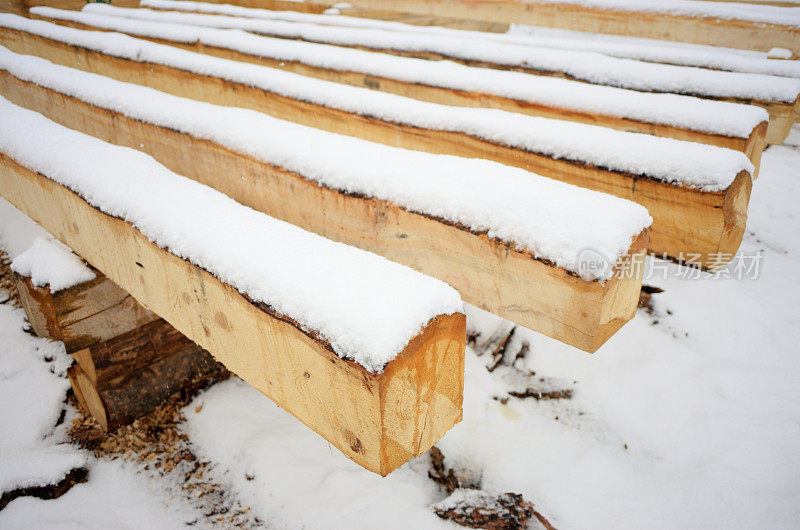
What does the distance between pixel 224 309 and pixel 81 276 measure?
1.18 metres

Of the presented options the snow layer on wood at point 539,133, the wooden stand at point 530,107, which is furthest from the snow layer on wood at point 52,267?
the wooden stand at point 530,107

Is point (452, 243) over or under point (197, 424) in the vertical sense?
over

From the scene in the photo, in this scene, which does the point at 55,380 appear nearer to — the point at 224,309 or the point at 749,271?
the point at 224,309

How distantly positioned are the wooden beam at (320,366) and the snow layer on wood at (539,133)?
876 mm

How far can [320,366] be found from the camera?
110 centimetres

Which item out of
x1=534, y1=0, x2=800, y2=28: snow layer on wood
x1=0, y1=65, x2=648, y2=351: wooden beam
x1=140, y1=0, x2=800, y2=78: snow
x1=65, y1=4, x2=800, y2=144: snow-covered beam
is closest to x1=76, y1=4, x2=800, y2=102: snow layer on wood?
x1=65, y1=4, x2=800, y2=144: snow-covered beam

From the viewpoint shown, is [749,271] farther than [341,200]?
Yes

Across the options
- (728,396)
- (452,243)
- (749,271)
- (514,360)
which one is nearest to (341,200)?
(452,243)

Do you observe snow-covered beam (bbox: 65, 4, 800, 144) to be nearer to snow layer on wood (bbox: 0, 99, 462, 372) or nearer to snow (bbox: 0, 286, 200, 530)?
snow layer on wood (bbox: 0, 99, 462, 372)

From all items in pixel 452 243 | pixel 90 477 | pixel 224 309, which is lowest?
pixel 90 477

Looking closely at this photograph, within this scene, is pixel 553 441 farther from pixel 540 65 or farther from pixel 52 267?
pixel 52 267

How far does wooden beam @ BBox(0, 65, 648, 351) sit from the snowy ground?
4.01 ft

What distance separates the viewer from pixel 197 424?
2.62 meters

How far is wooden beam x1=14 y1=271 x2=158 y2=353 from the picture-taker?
208 cm
